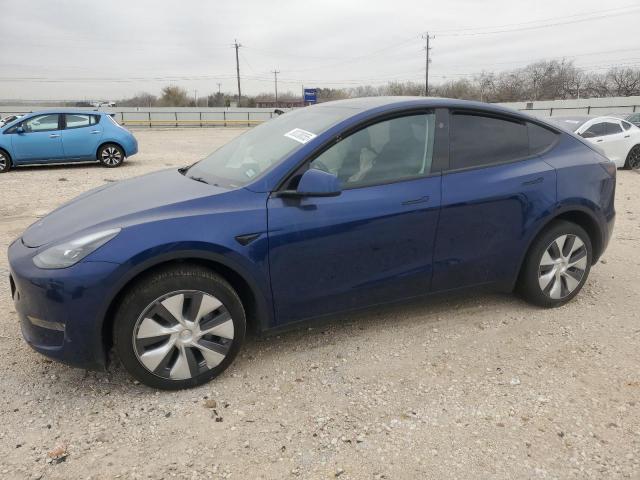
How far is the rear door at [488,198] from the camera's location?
3291 millimetres

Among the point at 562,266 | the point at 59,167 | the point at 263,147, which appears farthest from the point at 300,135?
the point at 59,167

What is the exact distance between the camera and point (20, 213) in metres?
7.35

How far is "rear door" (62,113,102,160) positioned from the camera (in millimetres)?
12055

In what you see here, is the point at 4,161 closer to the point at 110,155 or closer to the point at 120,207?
the point at 110,155

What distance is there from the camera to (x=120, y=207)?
114 inches

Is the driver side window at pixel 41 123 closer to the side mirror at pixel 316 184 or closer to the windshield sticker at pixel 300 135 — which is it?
the windshield sticker at pixel 300 135

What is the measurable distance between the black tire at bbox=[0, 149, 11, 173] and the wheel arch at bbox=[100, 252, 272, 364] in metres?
11.2

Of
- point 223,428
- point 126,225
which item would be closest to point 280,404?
point 223,428

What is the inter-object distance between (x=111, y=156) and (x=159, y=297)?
442 inches

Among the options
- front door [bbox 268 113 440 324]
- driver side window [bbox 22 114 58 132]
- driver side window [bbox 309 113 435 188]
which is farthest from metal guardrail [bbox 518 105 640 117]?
front door [bbox 268 113 440 324]

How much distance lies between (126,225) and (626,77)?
3187 inches

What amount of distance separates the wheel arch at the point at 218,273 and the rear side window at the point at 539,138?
233 centimetres

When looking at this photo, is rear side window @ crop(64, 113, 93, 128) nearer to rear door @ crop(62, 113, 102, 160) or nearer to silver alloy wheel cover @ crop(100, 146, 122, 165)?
rear door @ crop(62, 113, 102, 160)

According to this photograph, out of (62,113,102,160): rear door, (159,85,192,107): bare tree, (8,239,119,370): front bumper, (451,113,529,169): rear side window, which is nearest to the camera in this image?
(8,239,119,370): front bumper
